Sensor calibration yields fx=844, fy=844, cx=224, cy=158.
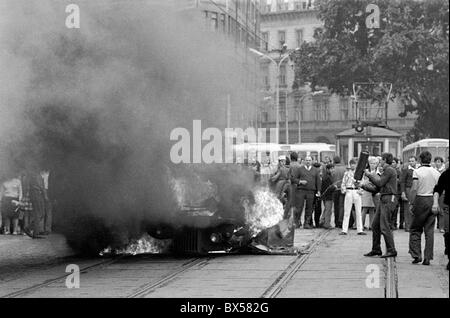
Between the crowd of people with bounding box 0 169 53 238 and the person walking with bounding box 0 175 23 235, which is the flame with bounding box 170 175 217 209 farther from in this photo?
the person walking with bounding box 0 175 23 235

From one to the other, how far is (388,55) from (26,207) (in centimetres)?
2647

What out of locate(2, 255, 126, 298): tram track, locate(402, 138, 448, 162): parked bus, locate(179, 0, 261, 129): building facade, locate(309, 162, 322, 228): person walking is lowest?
locate(2, 255, 126, 298): tram track

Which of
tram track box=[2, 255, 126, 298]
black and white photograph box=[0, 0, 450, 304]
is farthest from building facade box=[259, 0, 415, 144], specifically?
tram track box=[2, 255, 126, 298]

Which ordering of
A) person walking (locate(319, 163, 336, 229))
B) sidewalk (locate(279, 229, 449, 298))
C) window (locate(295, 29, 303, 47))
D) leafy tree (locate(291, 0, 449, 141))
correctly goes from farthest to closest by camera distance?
window (locate(295, 29, 303, 47))
leafy tree (locate(291, 0, 449, 141))
person walking (locate(319, 163, 336, 229))
sidewalk (locate(279, 229, 449, 298))

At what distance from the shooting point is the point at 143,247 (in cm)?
1571

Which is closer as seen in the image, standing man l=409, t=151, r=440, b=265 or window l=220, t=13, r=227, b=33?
standing man l=409, t=151, r=440, b=265

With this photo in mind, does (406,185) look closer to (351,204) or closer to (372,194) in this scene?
(351,204)

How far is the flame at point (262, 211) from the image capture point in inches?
589

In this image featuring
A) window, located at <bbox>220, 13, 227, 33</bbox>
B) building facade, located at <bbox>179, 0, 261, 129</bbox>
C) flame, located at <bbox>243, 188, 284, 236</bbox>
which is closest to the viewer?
flame, located at <bbox>243, 188, 284, 236</bbox>

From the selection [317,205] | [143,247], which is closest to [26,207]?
[143,247]

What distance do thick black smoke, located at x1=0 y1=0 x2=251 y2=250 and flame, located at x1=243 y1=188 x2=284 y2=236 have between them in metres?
0.94

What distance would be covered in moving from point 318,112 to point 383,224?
156 feet

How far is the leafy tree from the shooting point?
1506 inches
